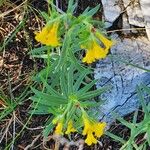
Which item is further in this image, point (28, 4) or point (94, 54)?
point (28, 4)

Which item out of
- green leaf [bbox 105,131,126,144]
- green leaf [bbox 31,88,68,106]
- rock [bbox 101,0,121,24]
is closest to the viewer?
green leaf [bbox 31,88,68,106]

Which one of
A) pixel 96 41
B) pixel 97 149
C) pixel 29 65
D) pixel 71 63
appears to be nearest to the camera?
pixel 96 41

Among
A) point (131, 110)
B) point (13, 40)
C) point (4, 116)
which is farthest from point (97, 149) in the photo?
point (13, 40)

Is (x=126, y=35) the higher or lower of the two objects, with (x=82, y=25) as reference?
lower

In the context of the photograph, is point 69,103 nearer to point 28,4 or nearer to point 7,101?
point 7,101

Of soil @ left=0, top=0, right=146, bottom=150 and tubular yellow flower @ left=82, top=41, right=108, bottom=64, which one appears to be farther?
soil @ left=0, top=0, right=146, bottom=150

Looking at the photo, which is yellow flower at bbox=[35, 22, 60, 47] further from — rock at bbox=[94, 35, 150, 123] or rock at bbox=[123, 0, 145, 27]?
rock at bbox=[123, 0, 145, 27]

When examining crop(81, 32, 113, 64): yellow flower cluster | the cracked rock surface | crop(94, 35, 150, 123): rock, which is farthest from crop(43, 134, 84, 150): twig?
crop(81, 32, 113, 64): yellow flower cluster

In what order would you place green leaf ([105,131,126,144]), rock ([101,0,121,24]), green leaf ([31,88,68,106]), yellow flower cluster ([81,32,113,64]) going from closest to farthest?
yellow flower cluster ([81,32,113,64]) → green leaf ([31,88,68,106]) → green leaf ([105,131,126,144]) → rock ([101,0,121,24])
